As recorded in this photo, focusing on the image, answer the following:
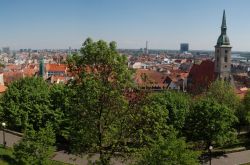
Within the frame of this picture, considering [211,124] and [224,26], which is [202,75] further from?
[211,124]

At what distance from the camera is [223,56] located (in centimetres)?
6694

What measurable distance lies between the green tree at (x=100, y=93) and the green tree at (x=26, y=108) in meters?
18.6

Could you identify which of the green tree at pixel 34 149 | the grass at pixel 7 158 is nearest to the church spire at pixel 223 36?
the grass at pixel 7 158

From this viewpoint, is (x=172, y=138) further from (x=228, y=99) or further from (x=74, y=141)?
(x=228, y=99)

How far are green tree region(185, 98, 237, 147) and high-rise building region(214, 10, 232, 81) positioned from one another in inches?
1274

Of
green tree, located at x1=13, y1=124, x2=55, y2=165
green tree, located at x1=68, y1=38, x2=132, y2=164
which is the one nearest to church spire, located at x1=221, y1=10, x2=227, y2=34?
green tree, located at x1=13, y1=124, x2=55, y2=165

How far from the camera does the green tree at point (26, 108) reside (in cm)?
3622

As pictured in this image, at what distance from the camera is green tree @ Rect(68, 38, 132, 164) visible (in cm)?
1714

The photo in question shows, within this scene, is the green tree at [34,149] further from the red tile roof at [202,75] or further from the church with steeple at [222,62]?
Answer: the church with steeple at [222,62]

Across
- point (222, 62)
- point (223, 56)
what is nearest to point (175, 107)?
point (222, 62)

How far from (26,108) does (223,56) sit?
41.4 m

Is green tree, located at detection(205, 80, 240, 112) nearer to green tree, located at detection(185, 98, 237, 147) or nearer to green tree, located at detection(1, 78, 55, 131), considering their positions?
green tree, located at detection(185, 98, 237, 147)

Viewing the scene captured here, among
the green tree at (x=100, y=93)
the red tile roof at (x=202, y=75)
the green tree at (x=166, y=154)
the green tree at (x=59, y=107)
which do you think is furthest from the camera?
the red tile roof at (x=202, y=75)

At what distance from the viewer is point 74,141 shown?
61.4 ft
